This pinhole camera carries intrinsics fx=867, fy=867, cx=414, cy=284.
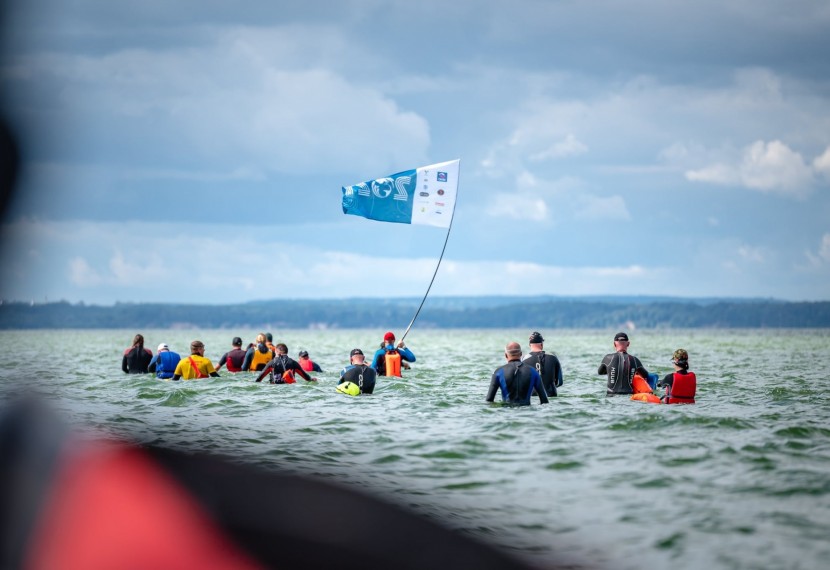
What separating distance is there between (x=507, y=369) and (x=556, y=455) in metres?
5.74

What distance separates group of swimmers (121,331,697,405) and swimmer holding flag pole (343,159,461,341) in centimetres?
368

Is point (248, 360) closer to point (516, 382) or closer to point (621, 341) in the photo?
point (516, 382)

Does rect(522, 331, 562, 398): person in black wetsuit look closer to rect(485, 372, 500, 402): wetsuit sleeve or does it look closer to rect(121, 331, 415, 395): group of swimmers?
rect(485, 372, 500, 402): wetsuit sleeve

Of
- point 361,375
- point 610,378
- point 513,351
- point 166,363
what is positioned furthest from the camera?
point 166,363

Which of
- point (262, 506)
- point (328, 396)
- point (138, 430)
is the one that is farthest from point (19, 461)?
point (328, 396)

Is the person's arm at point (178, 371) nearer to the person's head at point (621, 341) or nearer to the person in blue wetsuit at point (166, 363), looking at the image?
the person in blue wetsuit at point (166, 363)

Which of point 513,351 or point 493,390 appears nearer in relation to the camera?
point 513,351

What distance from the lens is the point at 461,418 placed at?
1806cm

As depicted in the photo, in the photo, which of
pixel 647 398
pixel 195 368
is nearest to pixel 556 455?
pixel 647 398

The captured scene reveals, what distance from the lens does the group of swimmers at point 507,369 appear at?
18922 mm

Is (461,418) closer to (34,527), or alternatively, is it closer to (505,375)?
(505,375)

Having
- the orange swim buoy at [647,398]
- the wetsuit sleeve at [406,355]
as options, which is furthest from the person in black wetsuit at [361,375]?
the orange swim buoy at [647,398]

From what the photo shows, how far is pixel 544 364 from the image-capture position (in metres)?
21.0

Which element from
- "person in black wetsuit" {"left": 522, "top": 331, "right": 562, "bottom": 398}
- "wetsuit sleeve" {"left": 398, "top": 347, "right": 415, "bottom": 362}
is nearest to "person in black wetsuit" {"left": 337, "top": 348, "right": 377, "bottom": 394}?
"person in black wetsuit" {"left": 522, "top": 331, "right": 562, "bottom": 398}
